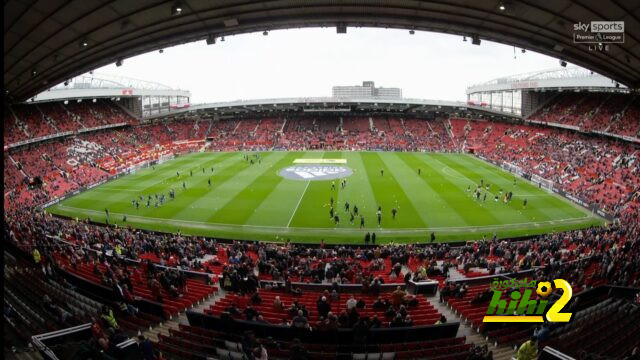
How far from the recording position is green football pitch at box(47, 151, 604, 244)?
26.9 metres

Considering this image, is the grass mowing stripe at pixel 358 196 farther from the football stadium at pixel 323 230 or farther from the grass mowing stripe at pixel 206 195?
the grass mowing stripe at pixel 206 195

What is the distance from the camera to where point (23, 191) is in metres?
38.3

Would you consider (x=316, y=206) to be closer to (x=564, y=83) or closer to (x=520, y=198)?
(x=520, y=198)

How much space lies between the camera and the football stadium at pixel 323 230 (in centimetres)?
991

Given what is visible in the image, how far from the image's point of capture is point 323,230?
88.2 feet

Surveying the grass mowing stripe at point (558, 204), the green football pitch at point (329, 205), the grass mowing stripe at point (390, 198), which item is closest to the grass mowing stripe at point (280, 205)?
the green football pitch at point (329, 205)

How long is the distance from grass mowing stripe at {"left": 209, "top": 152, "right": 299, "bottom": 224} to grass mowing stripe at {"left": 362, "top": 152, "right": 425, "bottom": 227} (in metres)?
10.9

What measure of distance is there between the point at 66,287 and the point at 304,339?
944cm

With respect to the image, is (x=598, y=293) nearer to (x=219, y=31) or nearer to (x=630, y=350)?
(x=630, y=350)

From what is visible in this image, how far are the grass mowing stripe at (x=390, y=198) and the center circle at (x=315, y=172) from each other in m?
3.50

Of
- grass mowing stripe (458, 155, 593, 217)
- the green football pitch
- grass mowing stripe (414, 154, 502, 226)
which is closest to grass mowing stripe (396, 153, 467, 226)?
the green football pitch

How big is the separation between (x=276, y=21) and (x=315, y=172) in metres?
32.1

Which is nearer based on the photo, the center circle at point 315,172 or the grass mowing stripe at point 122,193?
the grass mowing stripe at point 122,193

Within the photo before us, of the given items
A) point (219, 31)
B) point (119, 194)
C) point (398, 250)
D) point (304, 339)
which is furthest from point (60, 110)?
point (304, 339)
